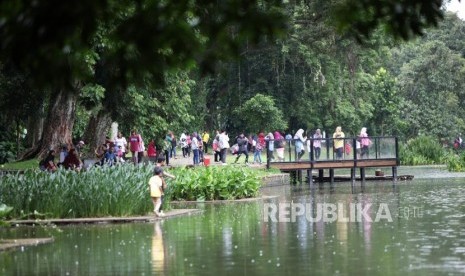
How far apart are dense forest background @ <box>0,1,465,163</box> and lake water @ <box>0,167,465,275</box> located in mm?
8726

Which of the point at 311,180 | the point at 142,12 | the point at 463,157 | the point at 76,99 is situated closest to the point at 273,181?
the point at 311,180

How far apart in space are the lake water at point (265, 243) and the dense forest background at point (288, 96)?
873cm

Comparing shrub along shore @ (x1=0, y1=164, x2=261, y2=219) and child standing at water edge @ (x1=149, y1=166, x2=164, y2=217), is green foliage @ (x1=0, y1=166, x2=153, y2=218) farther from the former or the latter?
child standing at water edge @ (x1=149, y1=166, x2=164, y2=217)

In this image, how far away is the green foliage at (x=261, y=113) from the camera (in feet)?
240

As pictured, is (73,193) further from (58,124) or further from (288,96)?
(288,96)

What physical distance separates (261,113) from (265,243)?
51.6m

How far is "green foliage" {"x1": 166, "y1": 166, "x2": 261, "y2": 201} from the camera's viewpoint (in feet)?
121

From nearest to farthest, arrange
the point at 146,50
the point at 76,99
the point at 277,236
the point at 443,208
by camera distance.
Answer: the point at 146,50 → the point at 277,236 → the point at 443,208 → the point at 76,99

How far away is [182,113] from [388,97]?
40087mm

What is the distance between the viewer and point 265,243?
2202cm

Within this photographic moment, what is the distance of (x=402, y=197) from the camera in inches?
1497

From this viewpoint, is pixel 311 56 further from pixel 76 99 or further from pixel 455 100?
pixel 76 99

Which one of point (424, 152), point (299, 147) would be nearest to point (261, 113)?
point (424, 152)

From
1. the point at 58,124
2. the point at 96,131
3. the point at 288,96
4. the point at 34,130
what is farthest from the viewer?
the point at 288,96
